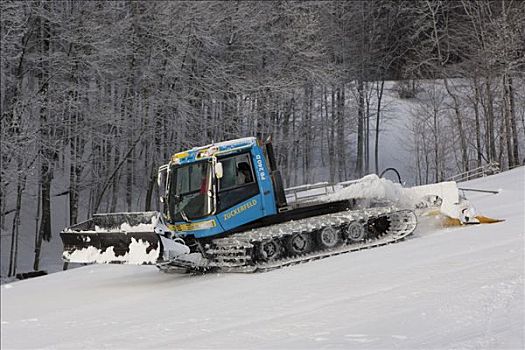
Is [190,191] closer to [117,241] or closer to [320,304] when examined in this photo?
[117,241]

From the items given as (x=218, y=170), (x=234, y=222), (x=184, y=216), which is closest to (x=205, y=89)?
(x=184, y=216)

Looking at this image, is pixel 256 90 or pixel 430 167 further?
pixel 430 167

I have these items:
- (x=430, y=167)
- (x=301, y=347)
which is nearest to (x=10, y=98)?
(x=301, y=347)

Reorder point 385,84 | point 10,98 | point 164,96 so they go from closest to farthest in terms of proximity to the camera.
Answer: point 10,98, point 164,96, point 385,84

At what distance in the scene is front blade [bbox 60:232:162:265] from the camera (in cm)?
845

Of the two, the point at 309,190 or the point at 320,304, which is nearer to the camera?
the point at 320,304

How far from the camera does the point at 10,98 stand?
17.4 meters

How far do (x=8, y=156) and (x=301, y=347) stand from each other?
1320cm

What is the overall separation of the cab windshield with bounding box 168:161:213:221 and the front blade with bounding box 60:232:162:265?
108 cm

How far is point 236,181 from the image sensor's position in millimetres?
9461

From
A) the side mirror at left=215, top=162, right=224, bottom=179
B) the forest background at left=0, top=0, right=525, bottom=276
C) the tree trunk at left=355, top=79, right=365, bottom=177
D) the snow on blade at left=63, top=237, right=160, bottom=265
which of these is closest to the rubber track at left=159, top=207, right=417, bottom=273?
the snow on blade at left=63, top=237, right=160, bottom=265

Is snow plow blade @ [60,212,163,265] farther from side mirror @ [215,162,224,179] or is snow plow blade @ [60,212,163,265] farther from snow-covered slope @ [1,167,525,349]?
side mirror @ [215,162,224,179]

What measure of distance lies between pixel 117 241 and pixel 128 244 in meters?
0.21

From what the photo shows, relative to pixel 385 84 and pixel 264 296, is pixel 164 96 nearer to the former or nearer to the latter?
pixel 264 296
